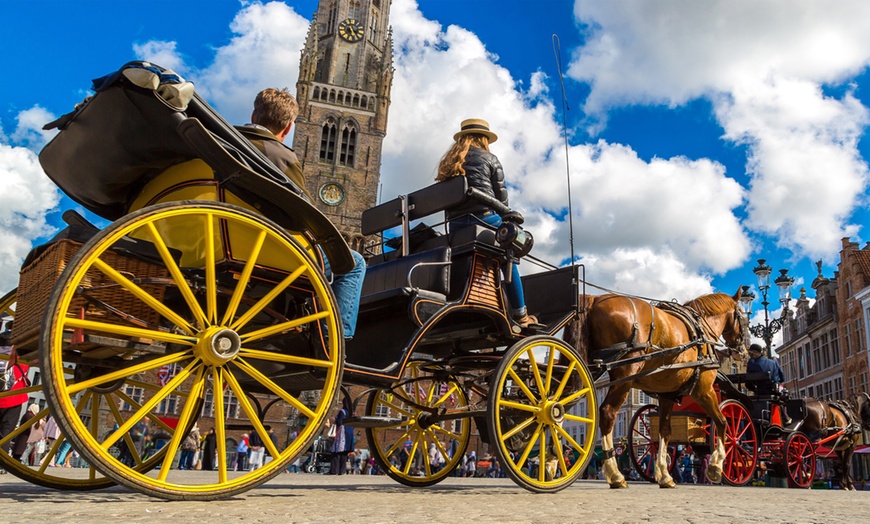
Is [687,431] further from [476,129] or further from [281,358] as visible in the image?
[281,358]

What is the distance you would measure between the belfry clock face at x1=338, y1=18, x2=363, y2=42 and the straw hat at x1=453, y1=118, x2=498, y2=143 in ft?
176

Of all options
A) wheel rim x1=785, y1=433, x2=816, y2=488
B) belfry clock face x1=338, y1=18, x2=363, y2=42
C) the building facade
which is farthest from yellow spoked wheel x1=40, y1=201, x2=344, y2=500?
belfry clock face x1=338, y1=18, x2=363, y2=42

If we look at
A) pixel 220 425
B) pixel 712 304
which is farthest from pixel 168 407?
pixel 220 425

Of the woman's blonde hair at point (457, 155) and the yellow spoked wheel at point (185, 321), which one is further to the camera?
the woman's blonde hair at point (457, 155)

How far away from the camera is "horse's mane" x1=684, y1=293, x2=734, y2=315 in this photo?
8547 millimetres

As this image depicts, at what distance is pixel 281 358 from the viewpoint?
3244 millimetres

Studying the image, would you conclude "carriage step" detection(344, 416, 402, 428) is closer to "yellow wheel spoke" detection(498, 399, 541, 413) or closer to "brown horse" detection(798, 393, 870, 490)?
"yellow wheel spoke" detection(498, 399, 541, 413)

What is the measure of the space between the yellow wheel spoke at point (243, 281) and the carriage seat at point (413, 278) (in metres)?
1.39

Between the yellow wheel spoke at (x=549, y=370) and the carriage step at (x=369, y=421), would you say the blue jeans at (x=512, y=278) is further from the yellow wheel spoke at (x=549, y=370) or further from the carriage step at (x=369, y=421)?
the carriage step at (x=369, y=421)

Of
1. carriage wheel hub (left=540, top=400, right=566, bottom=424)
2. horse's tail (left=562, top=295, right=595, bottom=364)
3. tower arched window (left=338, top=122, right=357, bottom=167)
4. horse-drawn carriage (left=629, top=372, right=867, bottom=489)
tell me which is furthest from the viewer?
tower arched window (left=338, top=122, right=357, bottom=167)

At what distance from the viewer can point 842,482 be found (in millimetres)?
11055

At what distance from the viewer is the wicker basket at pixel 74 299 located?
293 cm

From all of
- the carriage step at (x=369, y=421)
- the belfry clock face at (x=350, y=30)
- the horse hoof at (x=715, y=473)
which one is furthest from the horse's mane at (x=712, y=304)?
the belfry clock face at (x=350, y=30)

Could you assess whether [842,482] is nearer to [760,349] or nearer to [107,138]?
[760,349]
